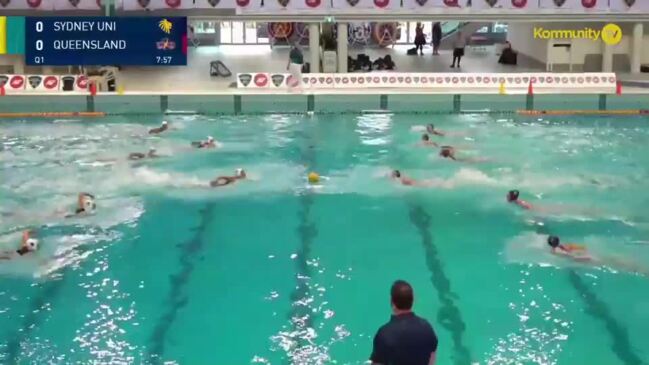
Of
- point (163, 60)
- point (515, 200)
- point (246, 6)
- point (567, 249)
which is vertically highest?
point (246, 6)

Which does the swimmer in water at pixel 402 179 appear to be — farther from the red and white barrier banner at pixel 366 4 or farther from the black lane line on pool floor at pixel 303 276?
the red and white barrier banner at pixel 366 4

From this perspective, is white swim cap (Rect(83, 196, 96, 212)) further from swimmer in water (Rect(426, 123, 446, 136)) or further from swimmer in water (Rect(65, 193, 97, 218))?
swimmer in water (Rect(426, 123, 446, 136))

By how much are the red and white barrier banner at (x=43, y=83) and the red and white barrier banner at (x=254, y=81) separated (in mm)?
3703

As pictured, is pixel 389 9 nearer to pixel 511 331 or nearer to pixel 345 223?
pixel 345 223

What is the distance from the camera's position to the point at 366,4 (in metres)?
20.0

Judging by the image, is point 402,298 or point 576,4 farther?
point 576,4

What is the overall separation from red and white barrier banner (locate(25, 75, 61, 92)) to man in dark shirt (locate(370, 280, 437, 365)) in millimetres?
15230

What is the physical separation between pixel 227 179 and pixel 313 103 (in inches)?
253

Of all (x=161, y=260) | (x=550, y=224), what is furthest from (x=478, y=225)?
(x=161, y=260)

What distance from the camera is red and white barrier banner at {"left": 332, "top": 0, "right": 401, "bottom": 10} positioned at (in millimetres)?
19969

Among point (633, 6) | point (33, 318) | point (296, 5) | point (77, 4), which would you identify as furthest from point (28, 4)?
point (33, 318)

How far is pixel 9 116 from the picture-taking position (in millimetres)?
16219

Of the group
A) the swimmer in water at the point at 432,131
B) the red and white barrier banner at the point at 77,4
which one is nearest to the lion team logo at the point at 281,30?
the red and white barrier banner at the point at 77,4

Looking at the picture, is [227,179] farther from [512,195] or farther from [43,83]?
[43,83]
